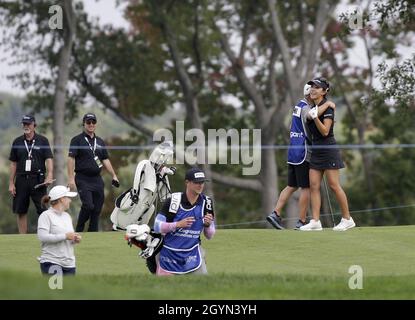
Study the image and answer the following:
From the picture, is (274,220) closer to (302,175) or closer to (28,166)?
(302,175)

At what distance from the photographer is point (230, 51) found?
1625 inches

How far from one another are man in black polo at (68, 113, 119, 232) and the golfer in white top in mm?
5392

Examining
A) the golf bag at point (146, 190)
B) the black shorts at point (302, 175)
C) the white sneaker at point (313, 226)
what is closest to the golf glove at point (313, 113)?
the black shorts at point (302, 175)

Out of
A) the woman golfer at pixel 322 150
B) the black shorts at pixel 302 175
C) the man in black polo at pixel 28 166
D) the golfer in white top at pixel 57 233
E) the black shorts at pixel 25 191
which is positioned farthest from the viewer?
the black shorts at pixel 25 191

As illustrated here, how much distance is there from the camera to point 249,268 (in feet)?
49.5

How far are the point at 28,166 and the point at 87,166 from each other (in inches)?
43.2

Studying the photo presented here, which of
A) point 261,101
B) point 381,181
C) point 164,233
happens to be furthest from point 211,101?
point 164,233

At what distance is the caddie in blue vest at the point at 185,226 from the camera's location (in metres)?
12.9

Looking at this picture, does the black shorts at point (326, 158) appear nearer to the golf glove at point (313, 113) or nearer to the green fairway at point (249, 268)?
the golf glove at point (313, 113)

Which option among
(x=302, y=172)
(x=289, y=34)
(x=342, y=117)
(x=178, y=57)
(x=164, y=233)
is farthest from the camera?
(x=342, y=117)

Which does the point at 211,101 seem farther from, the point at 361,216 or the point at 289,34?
the point at 361,216

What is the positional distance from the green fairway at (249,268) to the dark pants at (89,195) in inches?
29.7

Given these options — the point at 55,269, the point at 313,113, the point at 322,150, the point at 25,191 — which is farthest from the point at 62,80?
the point at 55,269

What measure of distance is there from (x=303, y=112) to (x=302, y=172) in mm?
969
